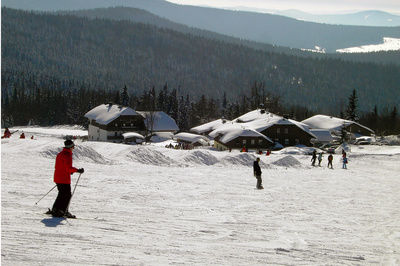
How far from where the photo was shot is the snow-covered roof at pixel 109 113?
7638 cm

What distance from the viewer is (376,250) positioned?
918 centimetres

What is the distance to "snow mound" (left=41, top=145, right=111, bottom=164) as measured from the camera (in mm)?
24672

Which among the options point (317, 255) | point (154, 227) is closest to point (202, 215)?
point (154, 227)

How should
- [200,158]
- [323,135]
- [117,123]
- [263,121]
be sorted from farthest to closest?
[323,135]
[117,123]
[263,121]
[200,158]

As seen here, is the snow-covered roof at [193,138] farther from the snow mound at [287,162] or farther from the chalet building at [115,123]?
the snow mound at [287,162]

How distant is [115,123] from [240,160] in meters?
50.3

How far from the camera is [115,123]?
77438mm

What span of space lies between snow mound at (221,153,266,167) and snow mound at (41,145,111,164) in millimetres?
8881

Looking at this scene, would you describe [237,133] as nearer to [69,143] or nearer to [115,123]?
[115,123]

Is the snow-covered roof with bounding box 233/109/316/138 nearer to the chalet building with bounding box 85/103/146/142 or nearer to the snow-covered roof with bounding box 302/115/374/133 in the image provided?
the snow-covered roof with bounding box 302/115/374/133

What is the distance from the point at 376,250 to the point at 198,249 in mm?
4054

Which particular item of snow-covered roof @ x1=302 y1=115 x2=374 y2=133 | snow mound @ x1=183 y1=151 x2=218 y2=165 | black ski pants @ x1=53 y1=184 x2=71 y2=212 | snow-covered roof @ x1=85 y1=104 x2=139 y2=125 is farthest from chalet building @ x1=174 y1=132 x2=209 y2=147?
black ski pants @ x1=53 y1=184 x2=71 y2=212

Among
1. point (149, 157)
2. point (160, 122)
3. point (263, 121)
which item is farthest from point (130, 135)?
point (149, 157)

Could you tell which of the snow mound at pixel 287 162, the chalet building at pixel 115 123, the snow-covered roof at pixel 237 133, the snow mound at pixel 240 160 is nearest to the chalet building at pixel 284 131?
the snow-covered roof at pixel 237 133
